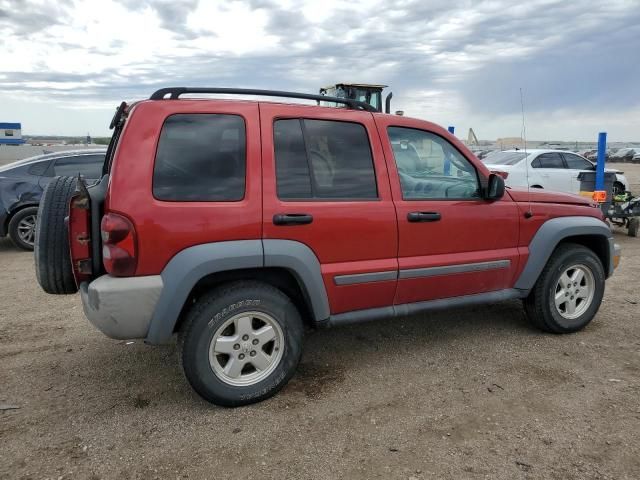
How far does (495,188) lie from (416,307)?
1.05 m

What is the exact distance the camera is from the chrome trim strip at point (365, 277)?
3252mm

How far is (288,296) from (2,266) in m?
5.40

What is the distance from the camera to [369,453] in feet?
8.69

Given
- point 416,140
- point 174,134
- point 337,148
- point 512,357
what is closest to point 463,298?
point 512,357

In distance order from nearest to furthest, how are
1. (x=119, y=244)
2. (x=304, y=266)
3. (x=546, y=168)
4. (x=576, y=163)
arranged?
1. (x=119, y=244)
2. (x=304, y=266)
3. (x=546, y=168)
4. (x=576, y=163)

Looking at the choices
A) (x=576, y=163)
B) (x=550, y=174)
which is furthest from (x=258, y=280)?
(x=576, y=163)

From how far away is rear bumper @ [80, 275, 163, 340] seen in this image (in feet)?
9.00

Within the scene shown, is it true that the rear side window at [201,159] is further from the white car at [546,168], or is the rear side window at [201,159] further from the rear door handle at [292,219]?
the white car at [546,168]

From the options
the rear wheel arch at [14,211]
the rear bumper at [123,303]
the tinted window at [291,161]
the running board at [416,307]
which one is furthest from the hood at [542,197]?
the rear wheel arch at [14,211]

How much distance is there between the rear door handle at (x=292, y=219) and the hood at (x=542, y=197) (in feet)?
5.84

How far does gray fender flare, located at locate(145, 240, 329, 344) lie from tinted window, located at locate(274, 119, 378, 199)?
1.14 feet

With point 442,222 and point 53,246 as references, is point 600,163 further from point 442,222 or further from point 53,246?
point 53,246

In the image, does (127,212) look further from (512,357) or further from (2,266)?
(2,266)

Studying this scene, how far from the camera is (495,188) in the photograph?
144 inches
